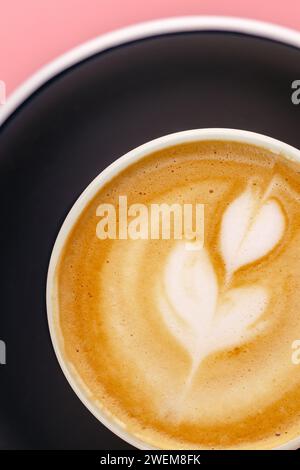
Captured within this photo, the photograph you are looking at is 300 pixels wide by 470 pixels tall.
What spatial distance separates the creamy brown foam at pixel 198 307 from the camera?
110 cm

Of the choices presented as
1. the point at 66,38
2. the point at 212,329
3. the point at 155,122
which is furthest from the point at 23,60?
the point at 212,329

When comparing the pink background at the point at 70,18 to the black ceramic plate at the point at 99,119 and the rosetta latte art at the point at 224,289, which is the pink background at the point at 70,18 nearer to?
the black ceramic plate at the point at 99,119

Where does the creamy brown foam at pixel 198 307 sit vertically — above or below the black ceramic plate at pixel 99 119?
below

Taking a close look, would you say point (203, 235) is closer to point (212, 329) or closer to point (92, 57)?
point (212, 329)

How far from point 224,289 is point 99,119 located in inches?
14.5

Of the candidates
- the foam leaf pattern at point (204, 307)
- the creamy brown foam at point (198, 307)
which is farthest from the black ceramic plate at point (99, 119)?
the foam leaf pattern at point (204, 307)

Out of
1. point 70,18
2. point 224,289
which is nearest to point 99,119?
point 70,18

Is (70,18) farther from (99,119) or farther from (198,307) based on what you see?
(198,307)

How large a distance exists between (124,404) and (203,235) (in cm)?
34

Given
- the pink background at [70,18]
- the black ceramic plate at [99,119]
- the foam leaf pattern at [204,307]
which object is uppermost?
the pink background at [70,18]

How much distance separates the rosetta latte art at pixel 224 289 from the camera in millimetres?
1096

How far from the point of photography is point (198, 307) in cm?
111

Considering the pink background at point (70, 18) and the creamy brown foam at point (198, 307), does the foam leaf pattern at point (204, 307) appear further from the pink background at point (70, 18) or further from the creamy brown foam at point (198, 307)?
the pink background at point (70, 18)

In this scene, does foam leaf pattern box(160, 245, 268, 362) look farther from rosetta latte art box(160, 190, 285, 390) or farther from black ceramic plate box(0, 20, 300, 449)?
black ceramic plate box(0, 20, 300, 449)
